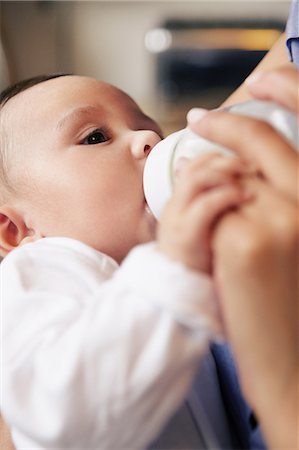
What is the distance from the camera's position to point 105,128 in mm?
851

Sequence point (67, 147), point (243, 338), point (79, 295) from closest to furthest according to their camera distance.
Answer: point (243, 338), point (79, 295), point (67, 147)

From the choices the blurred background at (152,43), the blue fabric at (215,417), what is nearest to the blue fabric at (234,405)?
the blue fabric at (215,417)

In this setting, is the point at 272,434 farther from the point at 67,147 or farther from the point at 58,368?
the point at 67,147

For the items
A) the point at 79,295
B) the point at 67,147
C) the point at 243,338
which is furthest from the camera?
the point at 67,147

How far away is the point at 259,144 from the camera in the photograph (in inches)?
19.7

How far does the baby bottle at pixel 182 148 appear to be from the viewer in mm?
549

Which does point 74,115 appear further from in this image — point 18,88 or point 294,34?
point 294,34

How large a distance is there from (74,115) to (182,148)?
0.24 m

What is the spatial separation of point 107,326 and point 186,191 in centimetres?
12

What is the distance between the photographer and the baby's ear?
820 mm

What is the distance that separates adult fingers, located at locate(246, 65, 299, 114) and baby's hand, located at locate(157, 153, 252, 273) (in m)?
0.06

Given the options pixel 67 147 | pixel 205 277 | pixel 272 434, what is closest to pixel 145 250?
pixel 205 277

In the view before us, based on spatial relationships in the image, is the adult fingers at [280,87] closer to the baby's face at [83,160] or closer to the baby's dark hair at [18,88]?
the baby's face at [83,160]

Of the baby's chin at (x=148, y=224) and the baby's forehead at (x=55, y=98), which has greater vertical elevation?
the baby's forehead at (x=55, y=98)
